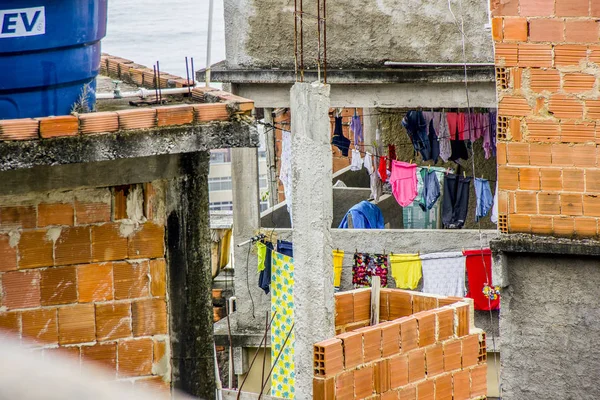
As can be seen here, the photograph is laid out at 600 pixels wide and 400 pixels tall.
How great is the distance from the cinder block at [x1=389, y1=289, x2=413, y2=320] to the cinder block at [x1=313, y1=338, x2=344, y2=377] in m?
1.48

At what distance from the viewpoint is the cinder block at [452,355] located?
309 inches

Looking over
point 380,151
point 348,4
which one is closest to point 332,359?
point 348,4

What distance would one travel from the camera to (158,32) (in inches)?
619

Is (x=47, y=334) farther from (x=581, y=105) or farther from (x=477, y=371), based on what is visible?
(x=581, y=105)

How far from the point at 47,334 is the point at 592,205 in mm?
4256

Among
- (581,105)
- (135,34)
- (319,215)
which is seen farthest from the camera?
(135,34)

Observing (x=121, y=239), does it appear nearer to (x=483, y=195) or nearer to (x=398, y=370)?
(x=398, y=370)

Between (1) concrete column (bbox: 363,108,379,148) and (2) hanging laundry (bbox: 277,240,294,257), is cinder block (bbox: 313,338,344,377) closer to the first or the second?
(2) hanging laundry (bbox: 277,240,294,257)

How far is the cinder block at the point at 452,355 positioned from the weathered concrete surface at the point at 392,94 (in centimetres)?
881

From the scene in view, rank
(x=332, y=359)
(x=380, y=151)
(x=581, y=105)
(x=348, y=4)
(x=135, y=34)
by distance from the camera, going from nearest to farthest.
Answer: (x=332, y=359) → (x=581, y=105) → (x=135, y=34) → (x=348, y=4) → (x=380, y=151)

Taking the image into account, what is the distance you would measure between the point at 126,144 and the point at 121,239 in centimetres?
60

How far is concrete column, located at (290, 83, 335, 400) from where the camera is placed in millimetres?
8891

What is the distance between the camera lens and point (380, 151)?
61.6ft

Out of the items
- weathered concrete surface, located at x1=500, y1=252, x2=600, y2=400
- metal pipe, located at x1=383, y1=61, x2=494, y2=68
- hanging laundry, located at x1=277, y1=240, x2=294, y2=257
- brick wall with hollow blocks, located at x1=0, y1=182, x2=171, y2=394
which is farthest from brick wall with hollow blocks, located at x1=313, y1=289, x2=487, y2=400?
metal pipe, located at x1=383, y1=61, x2=494, y2=68
